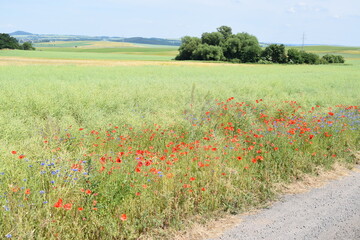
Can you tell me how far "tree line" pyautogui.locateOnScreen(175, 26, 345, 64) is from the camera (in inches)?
2938

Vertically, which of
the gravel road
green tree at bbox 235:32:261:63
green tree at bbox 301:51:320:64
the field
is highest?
green tree at bbox 235:32:261:63

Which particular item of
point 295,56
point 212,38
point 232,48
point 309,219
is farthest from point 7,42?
point 309,219

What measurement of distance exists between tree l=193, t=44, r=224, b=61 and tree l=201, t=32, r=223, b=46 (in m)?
6.54

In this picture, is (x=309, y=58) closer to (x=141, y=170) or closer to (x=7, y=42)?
(x=141, y=170)

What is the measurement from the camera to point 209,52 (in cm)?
7494

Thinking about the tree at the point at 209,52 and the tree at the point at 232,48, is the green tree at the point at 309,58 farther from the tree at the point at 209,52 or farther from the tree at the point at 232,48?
the tree at the point at 209,52

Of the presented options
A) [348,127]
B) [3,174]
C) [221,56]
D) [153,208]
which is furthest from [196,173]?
[221,56]

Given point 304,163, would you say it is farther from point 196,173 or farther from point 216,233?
point 216,233

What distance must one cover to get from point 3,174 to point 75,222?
1.26 m

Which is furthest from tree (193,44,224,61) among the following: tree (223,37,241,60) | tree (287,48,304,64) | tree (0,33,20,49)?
tree (0,33,20,49)

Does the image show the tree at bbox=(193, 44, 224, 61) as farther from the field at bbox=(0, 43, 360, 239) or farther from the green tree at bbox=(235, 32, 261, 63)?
the field at bbox=(0, 43, 360, 239)

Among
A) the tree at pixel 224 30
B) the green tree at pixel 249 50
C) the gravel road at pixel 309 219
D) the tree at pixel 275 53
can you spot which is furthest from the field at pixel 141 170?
the tree at pixel 224 30

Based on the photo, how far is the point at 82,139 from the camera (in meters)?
7.25

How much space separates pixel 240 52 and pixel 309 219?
7770cm
